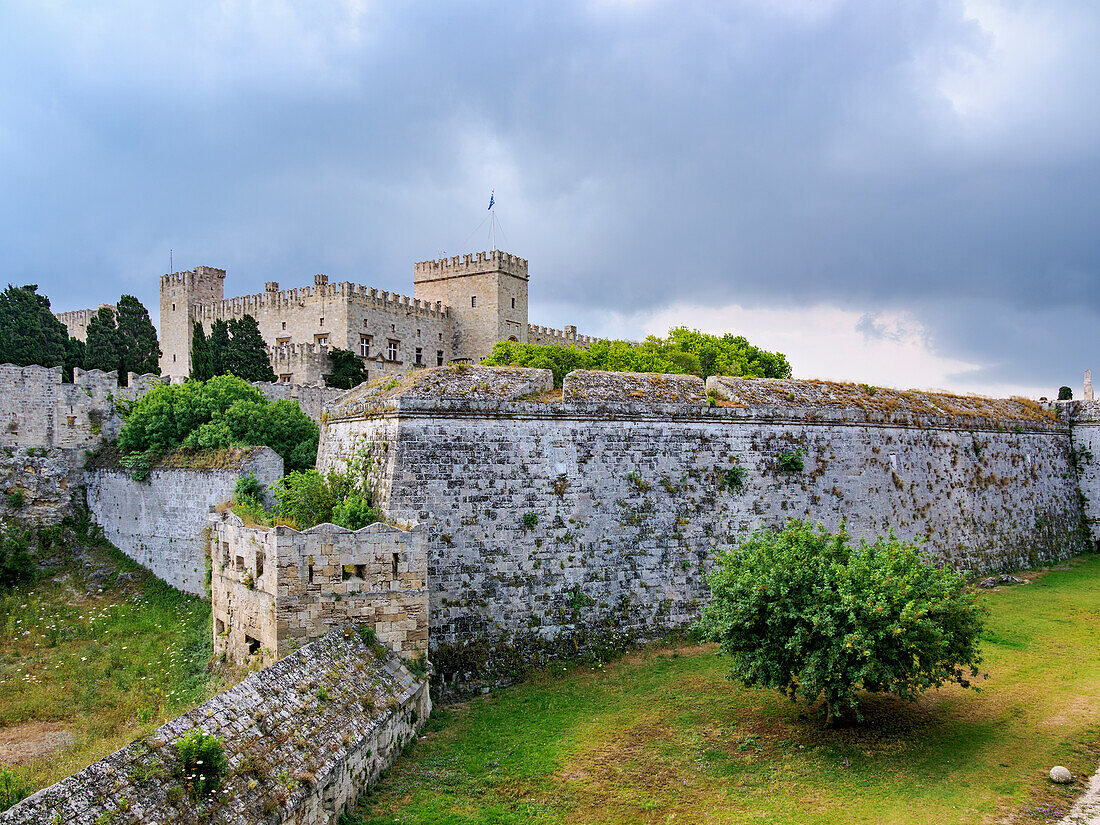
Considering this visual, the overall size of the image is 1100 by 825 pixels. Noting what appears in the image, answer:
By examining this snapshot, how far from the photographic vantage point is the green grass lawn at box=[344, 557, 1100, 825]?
859cm

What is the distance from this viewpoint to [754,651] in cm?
1041

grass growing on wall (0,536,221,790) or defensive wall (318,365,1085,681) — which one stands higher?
A: defensive wall (318,365,1085,681)

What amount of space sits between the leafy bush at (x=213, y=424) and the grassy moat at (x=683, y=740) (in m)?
7.83

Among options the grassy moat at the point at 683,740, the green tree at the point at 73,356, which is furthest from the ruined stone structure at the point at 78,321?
the grassy moat at the point at 683,740

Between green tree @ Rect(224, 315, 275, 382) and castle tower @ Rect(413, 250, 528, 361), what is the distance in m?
17.8

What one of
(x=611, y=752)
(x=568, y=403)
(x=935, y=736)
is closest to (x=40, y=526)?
(x=568, y=403)

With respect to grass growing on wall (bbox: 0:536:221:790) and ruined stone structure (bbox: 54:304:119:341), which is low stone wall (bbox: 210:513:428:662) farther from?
ruined stone structure (bbox: 54:304:119:341)

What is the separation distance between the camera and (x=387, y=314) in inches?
2029

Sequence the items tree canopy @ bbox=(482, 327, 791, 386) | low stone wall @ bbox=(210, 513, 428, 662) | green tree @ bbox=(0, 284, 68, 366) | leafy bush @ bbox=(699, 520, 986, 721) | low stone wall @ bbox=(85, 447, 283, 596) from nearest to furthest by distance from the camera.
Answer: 1. leafy bush @ bbox=(699, 520, 986, 721)
2. low stone wall @ bbox=(210, 513, 428, 662)
3. low stone wall @ bbox=(85, 447, 283, 596)
4. green tree @ bbox=(0, 284, 68, 366)
5. tree canopy @ bbox=(482, 327, 791, 386)

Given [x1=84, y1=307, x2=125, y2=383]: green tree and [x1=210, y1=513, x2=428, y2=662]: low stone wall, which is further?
[x1=84, y1=307, x2=125, y2=383]: green tree

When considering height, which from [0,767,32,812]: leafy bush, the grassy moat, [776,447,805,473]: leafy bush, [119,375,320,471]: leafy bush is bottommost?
the grassy moat

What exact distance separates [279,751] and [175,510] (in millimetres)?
16846

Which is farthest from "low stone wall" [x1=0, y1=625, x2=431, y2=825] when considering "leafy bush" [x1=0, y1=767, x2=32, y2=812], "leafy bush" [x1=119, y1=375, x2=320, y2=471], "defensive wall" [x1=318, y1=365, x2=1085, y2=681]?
"leafy bush" [x1=119, y1=375, x2=320, y2=471]

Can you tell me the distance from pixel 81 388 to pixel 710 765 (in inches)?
1001
